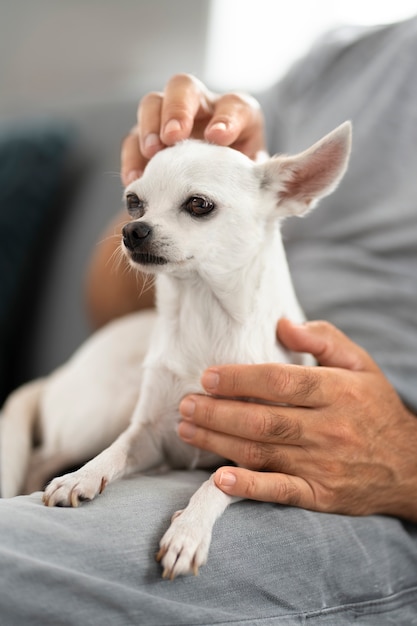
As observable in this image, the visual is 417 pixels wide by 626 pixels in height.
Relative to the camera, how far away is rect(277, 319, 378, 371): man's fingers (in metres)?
0.94

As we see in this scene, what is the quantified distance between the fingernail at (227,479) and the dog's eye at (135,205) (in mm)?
366

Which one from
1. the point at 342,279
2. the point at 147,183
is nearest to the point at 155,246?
the point at 147,183

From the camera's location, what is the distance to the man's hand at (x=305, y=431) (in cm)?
87

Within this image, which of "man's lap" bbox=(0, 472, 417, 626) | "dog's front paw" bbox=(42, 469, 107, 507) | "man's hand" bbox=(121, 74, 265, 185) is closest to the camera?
"man's lap" bbox=(0, 472, 417, 626)

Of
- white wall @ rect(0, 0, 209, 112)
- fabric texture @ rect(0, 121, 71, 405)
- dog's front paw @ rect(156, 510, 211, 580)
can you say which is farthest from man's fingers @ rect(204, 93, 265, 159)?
white wall @ rect(0, 0, 209, 112)

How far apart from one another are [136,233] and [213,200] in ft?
0.37

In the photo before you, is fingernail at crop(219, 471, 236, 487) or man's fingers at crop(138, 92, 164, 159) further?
man's fingers at crop(138, 92, 164, 159)

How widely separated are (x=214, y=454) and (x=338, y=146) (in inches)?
18.6

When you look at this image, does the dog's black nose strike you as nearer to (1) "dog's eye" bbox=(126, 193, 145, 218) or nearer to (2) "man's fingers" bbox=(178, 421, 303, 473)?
(1) "dog's eye" bbox=(126, 193, 145, 218)

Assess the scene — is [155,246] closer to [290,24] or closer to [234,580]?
[234,580]

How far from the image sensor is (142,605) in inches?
27.5

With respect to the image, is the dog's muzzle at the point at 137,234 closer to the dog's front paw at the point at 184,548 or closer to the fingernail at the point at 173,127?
the fingernail at the point at 173,127

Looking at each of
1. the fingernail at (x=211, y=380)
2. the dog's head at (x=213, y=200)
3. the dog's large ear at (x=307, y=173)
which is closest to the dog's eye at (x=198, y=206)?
the dog's head at (x=213, y=200)

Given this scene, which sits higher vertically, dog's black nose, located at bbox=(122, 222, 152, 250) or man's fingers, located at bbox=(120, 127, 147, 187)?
man's fingers, located at bbox=(120, 127, 147, 187)
